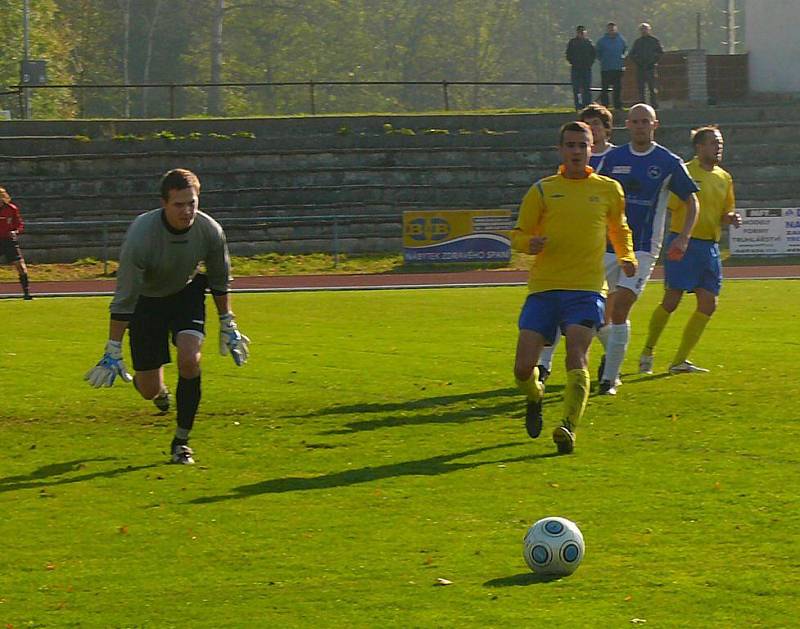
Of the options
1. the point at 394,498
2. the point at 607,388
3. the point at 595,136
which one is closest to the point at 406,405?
the point at 607,388

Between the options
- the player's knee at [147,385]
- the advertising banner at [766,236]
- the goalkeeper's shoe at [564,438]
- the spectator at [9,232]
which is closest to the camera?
the goalkeeper's shoe at [564,438]

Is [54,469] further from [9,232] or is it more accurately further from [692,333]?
[9,232]

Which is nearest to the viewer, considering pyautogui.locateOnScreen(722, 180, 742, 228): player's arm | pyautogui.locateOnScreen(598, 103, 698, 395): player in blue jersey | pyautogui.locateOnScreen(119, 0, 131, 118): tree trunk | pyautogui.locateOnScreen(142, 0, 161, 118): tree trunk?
pyautogui.locateOnScreen(598, 103, 698, 395): player in blue jersey

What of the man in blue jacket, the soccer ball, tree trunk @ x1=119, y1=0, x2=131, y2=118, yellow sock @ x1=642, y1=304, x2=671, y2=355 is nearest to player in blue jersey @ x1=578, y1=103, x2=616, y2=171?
yellow sock @ x1=642, y1=304, x2=671, y2=355

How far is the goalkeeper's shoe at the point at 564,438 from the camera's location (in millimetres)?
9891

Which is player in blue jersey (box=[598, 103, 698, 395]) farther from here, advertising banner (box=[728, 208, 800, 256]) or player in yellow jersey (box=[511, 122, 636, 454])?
advertising banner (box=[728, 208, 800, 256])

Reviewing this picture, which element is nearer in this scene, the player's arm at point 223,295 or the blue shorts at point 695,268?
the player's arm at point 223,295

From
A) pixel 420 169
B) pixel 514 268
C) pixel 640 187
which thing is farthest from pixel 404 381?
pixel 420 169

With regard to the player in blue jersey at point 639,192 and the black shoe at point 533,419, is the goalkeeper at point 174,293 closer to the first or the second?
the black shoe at point 533,419

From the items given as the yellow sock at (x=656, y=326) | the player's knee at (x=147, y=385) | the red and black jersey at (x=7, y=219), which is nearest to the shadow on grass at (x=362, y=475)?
the player's knee at (x=147, y=385)

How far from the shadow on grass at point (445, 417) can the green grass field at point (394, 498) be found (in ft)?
0.10

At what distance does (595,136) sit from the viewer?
12.6 metres

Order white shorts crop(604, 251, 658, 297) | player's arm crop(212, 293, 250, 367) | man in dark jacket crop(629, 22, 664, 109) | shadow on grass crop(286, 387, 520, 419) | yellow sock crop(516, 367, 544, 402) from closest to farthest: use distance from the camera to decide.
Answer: player's arm crop(212, 293, 250, 367) < yellow sock crop(516, 367, 544, 402) < shadow on grass crop(286, 387, 520, 419) < white shorts crop(604, 251, 658, 297) < man in dark jacket crop(629, 22, 664, 109)

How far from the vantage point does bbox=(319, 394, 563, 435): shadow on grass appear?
11.5 meters
